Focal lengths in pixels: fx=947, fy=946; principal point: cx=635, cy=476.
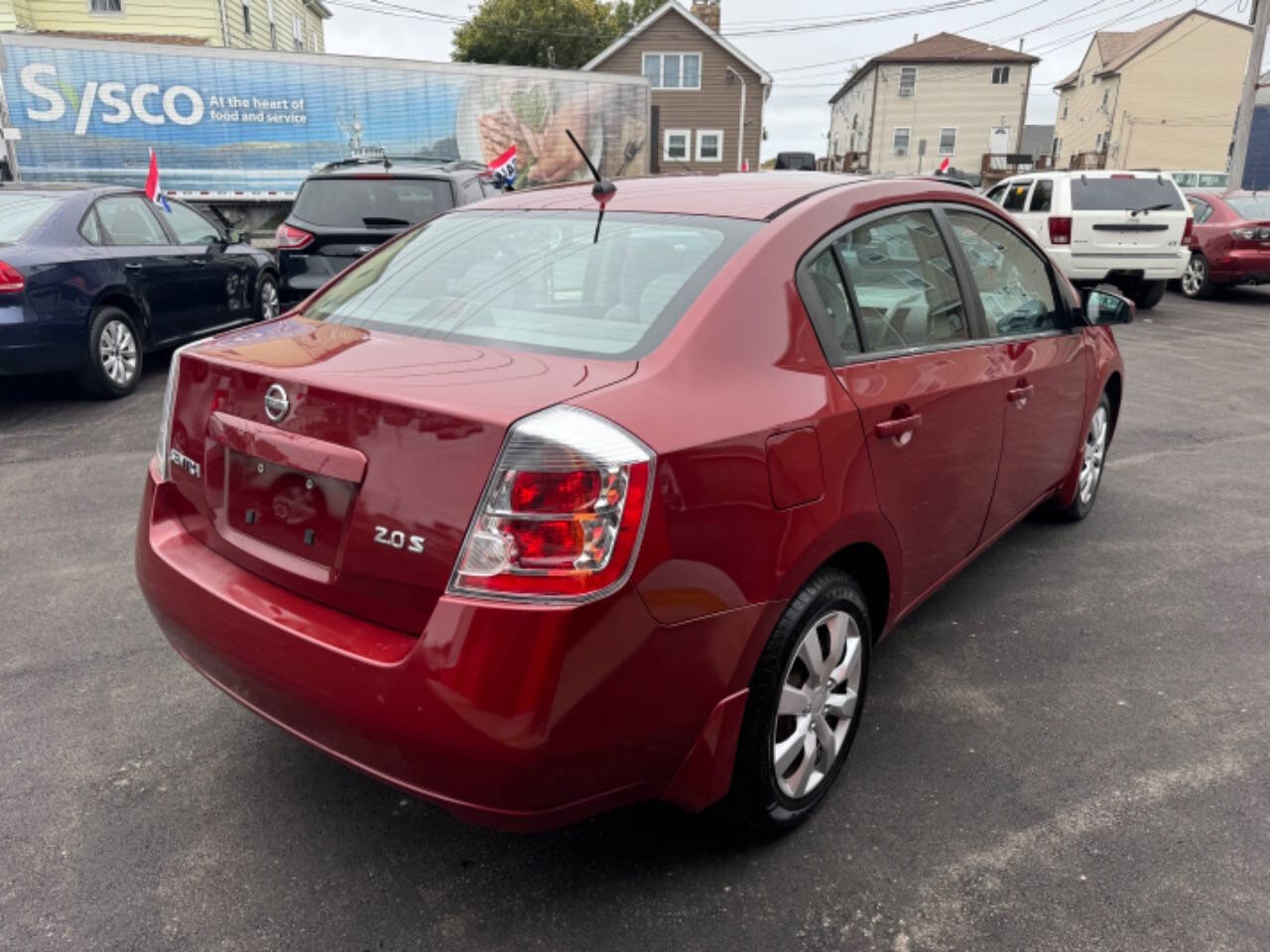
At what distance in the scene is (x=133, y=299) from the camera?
705cm

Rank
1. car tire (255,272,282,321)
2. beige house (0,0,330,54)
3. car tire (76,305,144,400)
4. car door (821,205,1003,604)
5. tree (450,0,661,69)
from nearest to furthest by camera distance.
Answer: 1. car door (821,205,1003,604)
2. car tire (76,305,144,400)
3. car tire (255,272,282,321)
4. beige house (0,0,330,54)
5. tree (450,0,661,69)

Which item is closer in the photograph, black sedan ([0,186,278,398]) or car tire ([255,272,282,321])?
black sedan ([0,186,278,398])

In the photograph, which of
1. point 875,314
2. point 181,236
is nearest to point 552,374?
point 875,314

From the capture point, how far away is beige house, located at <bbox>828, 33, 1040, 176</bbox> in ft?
176

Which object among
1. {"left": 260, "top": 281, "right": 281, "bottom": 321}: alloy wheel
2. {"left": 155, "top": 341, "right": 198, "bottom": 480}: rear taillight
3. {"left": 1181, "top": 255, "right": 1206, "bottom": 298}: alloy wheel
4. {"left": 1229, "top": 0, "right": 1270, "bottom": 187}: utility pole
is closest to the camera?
{"left": 155, "top": 341, "right": 198, "bottom": 480}: rear taillight

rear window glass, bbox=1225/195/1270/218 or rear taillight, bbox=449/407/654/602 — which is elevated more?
rear window glass, bbox=1225/195/1270/218

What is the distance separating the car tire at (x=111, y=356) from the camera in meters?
6.67

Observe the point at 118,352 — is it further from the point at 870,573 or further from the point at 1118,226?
the point at 1118,226

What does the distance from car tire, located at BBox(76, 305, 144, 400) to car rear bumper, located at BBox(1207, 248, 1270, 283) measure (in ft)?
44.0

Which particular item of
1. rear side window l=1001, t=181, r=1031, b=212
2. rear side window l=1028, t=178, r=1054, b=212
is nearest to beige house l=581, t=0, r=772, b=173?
rear side window l=1001, t=181, r=1031, b=212

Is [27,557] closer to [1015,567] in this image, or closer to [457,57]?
[1015,567]

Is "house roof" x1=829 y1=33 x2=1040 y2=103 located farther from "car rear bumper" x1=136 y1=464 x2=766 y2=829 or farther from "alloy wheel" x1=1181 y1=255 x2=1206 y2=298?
"car rear bumper" x1=136 y1=464 x2=766 y2=829

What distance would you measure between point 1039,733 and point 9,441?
616 centimetres

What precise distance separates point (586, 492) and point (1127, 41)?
6200 cm
